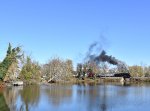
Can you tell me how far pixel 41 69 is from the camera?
14575 centimetres

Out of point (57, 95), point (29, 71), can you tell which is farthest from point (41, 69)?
point (57, 95)

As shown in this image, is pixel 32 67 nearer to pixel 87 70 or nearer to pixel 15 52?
pixel 15 52

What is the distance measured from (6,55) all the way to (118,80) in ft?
300

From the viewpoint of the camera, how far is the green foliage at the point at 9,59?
91.2 m

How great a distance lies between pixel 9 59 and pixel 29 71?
2024 centimetres

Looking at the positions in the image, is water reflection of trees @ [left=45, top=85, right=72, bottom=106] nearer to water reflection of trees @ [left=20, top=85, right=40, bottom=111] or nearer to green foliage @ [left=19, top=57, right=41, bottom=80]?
water reflection of trees @ [left=20, top=85, right=40, bottom=111]

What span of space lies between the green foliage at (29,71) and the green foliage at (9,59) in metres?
8.84

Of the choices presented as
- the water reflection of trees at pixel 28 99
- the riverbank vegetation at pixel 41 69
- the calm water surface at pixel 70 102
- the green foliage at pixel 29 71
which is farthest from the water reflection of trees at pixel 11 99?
the green foliage at pixel 29 71

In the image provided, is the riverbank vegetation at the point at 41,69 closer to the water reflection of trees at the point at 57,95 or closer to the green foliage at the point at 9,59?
the green foliage at the point at 9,59

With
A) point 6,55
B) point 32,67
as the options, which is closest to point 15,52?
point 6,55

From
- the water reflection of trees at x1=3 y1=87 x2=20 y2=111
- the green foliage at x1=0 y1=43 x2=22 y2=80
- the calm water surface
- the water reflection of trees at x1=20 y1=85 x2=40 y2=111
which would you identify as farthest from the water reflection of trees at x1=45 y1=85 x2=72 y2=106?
the green foliage at x1=0 y1=43 x2=22 y2=80

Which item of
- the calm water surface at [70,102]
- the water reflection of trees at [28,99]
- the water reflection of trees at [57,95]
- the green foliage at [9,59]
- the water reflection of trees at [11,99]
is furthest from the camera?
the green foliage at [9,59]

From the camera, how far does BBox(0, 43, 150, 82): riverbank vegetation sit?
99500 millimetres

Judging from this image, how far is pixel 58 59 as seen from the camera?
14888 cm
